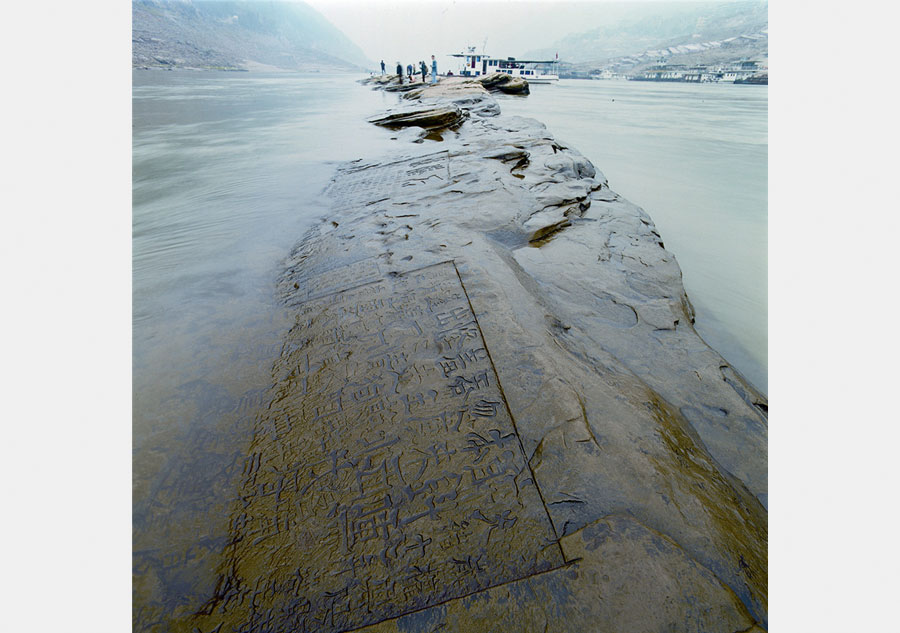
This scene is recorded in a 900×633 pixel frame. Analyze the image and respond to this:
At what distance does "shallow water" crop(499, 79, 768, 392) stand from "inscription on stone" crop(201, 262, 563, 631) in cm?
177

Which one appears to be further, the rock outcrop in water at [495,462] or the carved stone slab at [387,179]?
the carved stone slab at [387,179]

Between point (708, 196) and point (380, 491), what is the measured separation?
5879mm

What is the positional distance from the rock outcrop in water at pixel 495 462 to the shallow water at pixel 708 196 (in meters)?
0.63

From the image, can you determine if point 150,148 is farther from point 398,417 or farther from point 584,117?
point 584,117

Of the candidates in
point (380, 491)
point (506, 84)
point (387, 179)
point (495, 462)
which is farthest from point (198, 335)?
point (506, 84)

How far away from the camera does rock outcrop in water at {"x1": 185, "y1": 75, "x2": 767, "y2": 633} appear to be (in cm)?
112

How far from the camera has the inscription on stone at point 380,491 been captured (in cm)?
117

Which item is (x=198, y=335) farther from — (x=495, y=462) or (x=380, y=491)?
(x=495, y=462)

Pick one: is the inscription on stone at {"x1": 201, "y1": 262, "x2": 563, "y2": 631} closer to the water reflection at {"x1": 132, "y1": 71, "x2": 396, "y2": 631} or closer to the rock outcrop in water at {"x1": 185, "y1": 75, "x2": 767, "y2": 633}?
the rock outcrop in water at {"x1": 185, "y1": 75, "x2": 767, "y2": 633}

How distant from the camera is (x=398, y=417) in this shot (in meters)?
1.64

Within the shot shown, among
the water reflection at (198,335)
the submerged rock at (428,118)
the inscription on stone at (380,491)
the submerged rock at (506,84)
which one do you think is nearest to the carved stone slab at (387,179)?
the water reflection at (198,335)

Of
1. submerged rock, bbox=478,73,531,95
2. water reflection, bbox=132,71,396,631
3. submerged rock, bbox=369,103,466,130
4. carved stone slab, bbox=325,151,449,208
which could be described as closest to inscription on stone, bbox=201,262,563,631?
water reflection, bbox=132,71,396,631

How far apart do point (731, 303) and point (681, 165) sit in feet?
15.7

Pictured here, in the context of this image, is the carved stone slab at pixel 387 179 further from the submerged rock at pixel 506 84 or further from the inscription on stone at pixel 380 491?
the submerged rock at pixel 506 84
